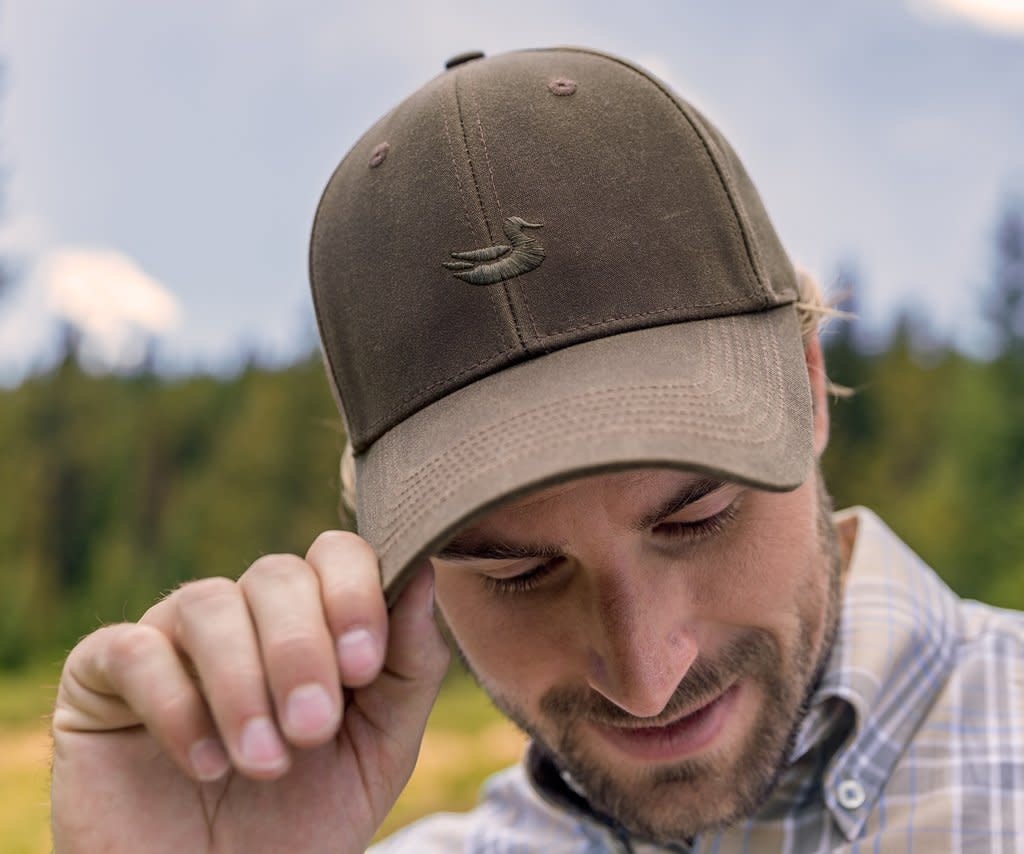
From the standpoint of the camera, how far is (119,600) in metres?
28.7

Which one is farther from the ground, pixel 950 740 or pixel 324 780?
pixel 324 780

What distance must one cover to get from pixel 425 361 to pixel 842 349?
2148cm

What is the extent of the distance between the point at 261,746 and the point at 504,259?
78cm

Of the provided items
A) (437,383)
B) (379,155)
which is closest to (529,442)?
(437,383)

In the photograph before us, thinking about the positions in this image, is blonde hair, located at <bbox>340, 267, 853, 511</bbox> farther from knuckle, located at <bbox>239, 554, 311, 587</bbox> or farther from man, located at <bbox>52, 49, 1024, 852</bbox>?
knuckle, located at <bbox>239, 554, 311, 587</bbox>

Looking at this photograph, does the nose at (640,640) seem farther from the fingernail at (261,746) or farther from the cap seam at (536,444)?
the fingernail at (261,746)

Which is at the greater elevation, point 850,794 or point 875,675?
point 875,675

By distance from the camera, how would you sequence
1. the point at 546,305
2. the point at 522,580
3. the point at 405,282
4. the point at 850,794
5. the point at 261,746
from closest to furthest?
the point at 261,746, the point at 546,305, the point at 405,282, the point at 522,580, the point at 850,794

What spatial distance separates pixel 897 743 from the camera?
205 centimetres

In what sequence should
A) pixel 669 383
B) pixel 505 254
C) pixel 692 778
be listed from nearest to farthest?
pixel 669 383
pixel 505 254
pixel 692 778

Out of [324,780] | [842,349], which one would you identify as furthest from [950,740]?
[842,349]

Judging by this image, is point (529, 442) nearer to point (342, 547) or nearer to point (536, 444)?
point (536, 444)

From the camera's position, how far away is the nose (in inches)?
65.5

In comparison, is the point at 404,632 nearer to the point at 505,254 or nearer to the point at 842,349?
the point at 505,254
